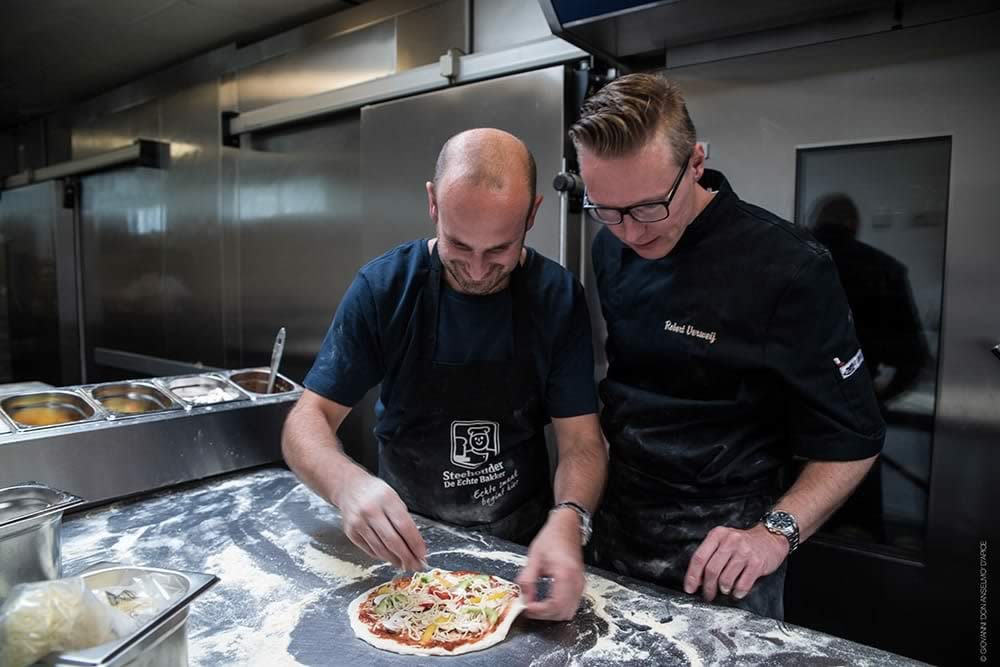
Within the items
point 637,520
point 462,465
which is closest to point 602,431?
point 637,520

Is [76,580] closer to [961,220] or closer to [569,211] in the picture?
[569,211]

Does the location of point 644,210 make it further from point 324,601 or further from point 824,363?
point 324,601

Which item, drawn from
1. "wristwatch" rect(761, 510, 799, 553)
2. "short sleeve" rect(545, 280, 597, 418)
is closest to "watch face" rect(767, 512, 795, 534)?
"wristwatch" rect(761, 510, 799, 553)

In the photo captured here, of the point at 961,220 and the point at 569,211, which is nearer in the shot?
the point at 961,220

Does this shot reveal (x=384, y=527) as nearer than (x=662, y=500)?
Yes

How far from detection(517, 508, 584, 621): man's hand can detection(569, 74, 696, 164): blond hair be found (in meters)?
0.70

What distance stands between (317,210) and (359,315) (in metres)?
1.70

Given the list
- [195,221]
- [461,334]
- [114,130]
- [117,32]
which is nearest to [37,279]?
[114,130]

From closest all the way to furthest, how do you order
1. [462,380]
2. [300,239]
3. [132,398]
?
[462,380] → [132,398] → [300,239]

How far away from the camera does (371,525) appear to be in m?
1.19

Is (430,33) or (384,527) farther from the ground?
(430,33)

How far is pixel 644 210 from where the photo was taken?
125cm

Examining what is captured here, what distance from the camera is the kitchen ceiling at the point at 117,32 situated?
2.79 metres

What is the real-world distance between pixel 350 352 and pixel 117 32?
8.66 ft
